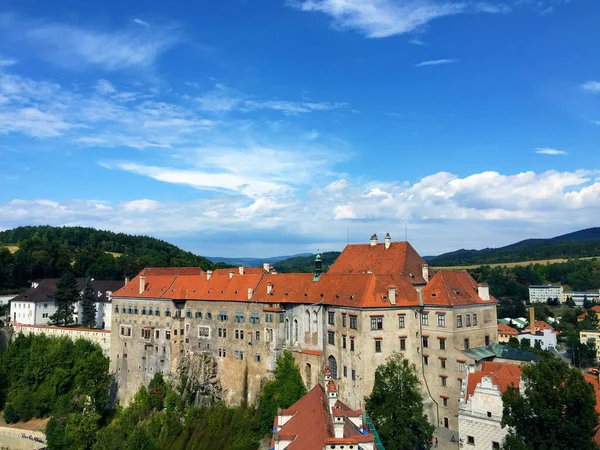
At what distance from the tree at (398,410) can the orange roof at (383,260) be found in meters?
12.4

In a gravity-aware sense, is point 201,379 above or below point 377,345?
below

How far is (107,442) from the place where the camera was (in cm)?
5803

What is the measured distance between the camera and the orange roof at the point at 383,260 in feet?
181

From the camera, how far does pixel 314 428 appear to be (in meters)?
28.8

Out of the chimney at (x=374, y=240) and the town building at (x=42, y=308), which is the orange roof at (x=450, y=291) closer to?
the chimney at (x=374, y=240)

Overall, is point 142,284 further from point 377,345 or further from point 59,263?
point 59,263

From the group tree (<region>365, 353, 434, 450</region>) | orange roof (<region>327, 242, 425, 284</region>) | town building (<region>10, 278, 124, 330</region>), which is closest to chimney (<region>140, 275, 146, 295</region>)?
town building (<region>10, 278, 124, 330</region>)

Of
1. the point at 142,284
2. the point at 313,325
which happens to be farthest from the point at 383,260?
the point at 142,284

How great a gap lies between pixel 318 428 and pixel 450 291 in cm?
2631

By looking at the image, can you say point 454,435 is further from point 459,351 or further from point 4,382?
point 4,382

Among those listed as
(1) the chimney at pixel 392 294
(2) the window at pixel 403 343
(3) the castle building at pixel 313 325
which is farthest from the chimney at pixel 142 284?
(2) the window at pixel 403 343

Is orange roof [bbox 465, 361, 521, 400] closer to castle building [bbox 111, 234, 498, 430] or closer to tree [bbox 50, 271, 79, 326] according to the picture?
castle building [bbox 111, 234, 498, 430]

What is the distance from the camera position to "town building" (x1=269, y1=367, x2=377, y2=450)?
26.2 m

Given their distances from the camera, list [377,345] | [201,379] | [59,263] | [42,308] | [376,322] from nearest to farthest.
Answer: [377,345], [376,322], [201,379], [42,308], [59,263]
